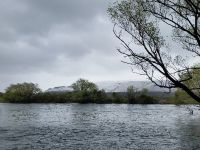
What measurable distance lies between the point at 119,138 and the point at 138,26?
3065 cm

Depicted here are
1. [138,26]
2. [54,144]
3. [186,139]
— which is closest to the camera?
[138,26]

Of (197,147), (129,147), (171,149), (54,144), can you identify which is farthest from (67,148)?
(197,147)

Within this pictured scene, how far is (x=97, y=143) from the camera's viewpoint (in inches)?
1608

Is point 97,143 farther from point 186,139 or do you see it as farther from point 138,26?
point 138,26

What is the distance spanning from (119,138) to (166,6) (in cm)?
3232

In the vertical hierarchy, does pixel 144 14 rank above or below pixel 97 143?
above

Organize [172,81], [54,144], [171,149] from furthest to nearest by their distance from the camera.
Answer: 1. [54,144]
2. [171,149]
3. [172,81]

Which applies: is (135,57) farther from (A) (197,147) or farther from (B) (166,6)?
(A) (197,147)

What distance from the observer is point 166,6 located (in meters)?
15.1

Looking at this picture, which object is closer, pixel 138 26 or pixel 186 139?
pixel 138 26

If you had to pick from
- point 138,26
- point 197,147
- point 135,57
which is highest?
point 138,26

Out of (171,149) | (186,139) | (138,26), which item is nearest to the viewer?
(138,26)

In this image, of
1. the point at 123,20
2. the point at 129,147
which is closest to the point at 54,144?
the point at 129,147

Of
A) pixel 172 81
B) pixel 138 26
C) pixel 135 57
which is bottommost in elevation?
pixel 172 81
